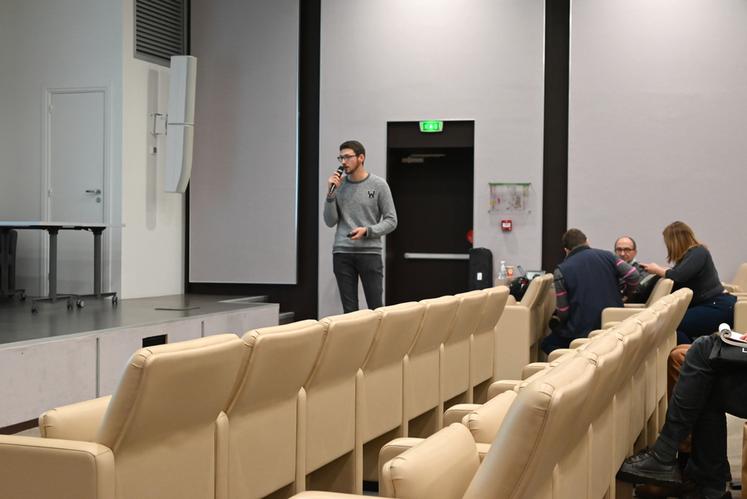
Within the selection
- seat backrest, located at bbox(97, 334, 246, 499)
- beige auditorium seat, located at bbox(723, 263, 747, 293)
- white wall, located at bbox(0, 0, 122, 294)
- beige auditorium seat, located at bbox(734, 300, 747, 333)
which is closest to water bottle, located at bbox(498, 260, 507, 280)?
beige auditorium seat, located at bbox(723, 263, 747, 293)

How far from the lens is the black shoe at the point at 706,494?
3.86m

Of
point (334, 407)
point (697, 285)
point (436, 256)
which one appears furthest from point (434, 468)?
point (436, 256)

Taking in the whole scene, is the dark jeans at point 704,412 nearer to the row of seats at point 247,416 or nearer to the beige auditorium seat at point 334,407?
the row of seats at point 247,416

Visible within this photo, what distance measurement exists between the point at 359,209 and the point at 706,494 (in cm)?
430

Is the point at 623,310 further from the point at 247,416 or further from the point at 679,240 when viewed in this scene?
the point at 247,416

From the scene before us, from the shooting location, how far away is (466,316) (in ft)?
17.0

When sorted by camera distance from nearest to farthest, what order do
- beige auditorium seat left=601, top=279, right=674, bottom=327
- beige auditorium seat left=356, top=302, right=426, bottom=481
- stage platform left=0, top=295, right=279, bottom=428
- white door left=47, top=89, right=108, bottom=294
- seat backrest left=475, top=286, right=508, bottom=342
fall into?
1. beige auditorium seat left=356, top=302, right=426, bottom=481
2. stage platform left=0, top=295, right=279, bottom=428
3. seat backrest left=475, top=286, right=508, bottom=342
4. beige auditorium seat left=601, top=279, right=674, bottom=327
5. white door left=47, top=89, right=108, bottom=294

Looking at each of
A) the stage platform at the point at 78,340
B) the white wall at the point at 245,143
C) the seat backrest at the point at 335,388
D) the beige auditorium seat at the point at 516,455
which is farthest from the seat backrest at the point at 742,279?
the beige auditorium seat at the point at 516,455

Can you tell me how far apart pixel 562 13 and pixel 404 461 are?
350 inches

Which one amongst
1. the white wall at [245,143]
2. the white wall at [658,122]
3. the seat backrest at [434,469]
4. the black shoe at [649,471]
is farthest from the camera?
the white wall at [245,143]

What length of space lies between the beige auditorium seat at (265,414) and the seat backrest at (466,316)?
5.96ft

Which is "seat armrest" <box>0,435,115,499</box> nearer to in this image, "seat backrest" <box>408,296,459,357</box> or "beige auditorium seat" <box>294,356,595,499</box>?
"beige auditorium seat" <box>294,356,595,499</box>

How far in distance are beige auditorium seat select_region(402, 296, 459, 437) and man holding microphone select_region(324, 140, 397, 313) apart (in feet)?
8.99

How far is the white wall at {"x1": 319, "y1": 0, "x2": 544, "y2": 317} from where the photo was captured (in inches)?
400
